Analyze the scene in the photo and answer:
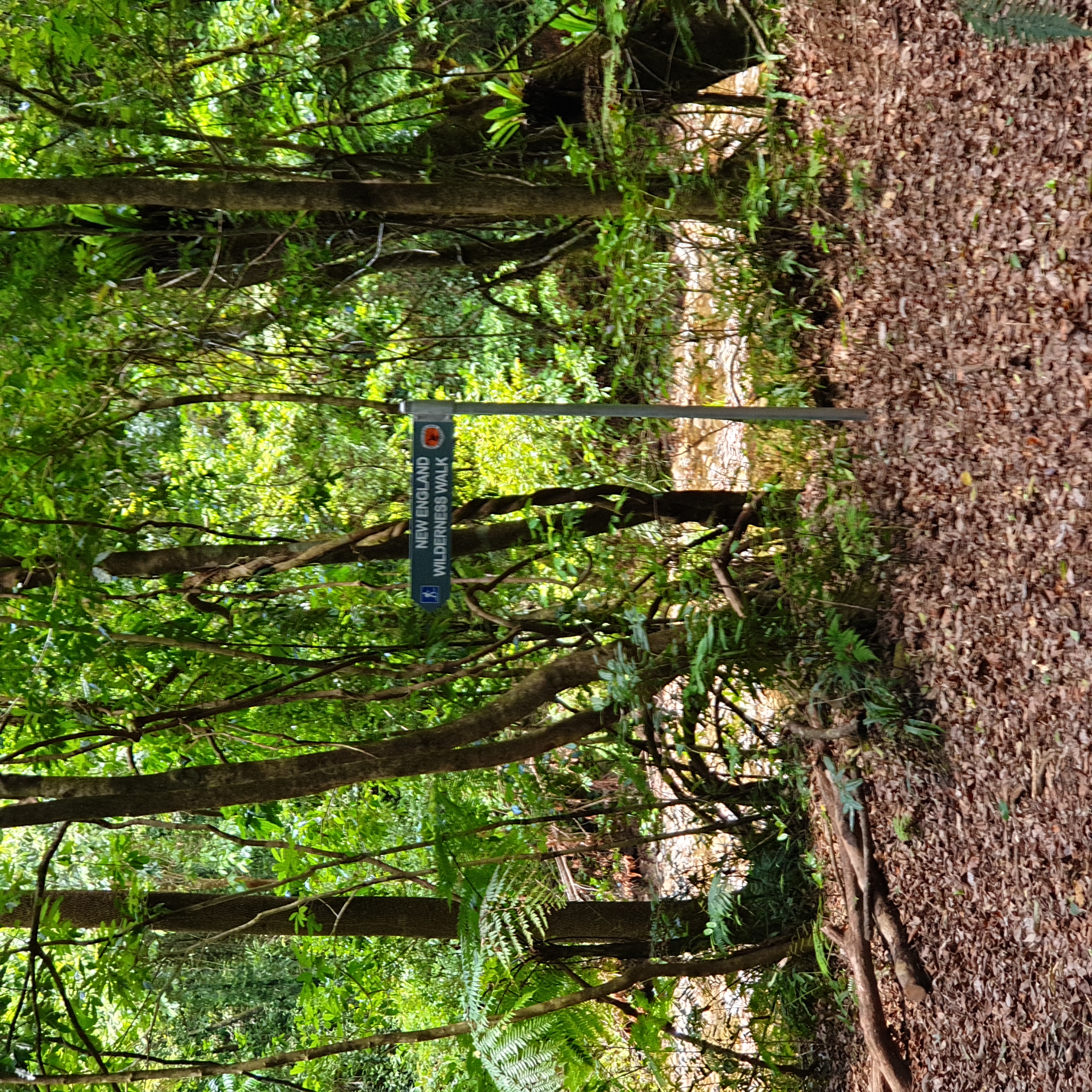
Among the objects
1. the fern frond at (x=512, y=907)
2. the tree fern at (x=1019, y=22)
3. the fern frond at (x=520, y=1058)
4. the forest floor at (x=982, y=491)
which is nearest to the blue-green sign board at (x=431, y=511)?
the fern frond at (x=512, y=907)

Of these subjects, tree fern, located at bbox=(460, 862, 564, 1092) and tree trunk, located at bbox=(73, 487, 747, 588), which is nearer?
tree fern, located at bbox=(460, 862, 564, 1092)

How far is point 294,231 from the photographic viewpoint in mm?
4613

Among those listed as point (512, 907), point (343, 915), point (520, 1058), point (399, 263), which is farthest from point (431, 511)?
point (399, 263)

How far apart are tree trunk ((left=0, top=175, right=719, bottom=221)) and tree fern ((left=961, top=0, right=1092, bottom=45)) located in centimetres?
131

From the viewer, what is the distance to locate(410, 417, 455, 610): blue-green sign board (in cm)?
249

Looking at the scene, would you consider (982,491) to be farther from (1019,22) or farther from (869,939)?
(869,939)

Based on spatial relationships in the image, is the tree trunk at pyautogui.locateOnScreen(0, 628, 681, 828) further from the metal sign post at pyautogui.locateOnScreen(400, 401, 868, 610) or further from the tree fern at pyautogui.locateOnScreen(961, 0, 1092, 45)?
the tree fern at pyautogui.locateOnScreen(961, 0, 1092, 45)

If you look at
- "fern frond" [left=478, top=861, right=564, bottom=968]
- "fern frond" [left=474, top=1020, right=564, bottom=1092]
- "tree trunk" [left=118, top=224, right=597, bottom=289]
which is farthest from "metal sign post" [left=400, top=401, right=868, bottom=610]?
"tree trunk" [left=118, top=224, right=597, bottom=289]

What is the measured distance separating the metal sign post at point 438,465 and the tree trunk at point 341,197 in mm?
1186

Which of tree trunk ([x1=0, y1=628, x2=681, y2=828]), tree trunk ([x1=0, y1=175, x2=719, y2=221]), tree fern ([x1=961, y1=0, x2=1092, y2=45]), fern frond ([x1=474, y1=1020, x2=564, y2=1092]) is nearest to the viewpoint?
tree fern ([x1=961, y1=0, x2=1092, y2=45])

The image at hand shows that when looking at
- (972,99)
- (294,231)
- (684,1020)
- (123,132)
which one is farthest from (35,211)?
(684,1020)

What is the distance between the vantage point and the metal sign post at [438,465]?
8.09 ft

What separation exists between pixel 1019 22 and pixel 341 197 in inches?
79.9

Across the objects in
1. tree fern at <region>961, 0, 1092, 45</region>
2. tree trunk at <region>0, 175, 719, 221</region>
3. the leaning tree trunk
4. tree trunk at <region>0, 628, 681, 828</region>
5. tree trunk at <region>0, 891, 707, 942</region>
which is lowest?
tree trunk at <region>0, 891, 707, 942</region>
